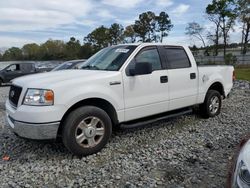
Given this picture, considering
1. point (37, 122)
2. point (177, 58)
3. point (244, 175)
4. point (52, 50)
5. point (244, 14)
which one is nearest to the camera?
point (244, 175)

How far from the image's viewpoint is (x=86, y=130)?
14.2 ft

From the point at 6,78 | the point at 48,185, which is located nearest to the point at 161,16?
the point at 6,78

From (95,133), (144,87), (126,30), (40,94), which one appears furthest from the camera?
(126,30)

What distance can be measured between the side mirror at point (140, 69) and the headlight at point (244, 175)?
2.69 meters

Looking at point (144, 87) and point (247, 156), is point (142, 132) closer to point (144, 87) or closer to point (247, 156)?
point (144, 87)

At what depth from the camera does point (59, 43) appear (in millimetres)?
61219

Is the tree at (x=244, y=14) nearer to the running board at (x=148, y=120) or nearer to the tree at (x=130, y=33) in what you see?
the tree at (x=130, y=33)

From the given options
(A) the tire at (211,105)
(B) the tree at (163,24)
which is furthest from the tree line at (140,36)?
(A) the tire at (211,105)

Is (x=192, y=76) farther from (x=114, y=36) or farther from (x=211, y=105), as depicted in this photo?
(x=114, y=36)

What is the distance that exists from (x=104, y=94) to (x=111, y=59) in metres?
0.92

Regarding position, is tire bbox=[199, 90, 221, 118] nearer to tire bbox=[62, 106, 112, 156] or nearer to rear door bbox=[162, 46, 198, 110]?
rear door bbox=[162, 46, 198, 110]

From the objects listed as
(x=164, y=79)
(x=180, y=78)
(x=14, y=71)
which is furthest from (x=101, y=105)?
(x=14, y=71)

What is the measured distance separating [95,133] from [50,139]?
721 millimetres

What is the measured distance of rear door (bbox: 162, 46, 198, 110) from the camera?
18.0 feet
